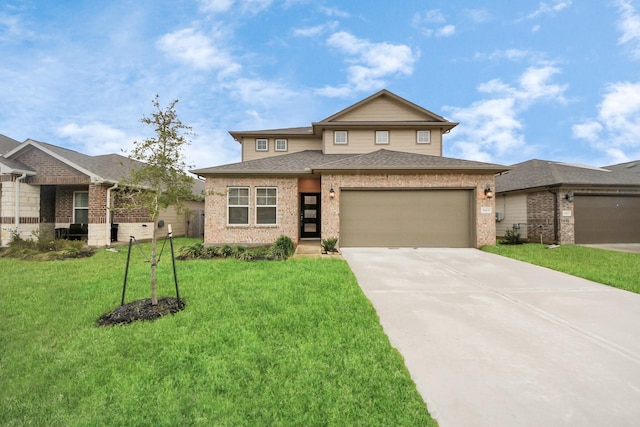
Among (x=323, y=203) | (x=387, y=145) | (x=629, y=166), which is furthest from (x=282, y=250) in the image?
(x=629, y=166)

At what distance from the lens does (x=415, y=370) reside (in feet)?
8.81

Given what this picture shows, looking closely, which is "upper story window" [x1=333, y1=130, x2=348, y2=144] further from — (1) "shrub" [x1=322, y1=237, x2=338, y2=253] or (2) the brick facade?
(1) "shrub" [x1=322, y1=237, x2=338, y2=253]

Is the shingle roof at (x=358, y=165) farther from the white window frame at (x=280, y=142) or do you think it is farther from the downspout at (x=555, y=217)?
the downspout at (x=555, y=217)

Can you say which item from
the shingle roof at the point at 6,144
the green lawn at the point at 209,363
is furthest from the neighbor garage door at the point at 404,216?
the shingle roof at the point at 6,144

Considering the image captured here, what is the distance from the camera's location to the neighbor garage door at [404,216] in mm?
10266

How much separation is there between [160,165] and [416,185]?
869cm

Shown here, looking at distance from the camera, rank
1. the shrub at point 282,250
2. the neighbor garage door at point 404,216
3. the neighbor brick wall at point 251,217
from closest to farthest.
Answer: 1. the shrub at point 282,250
2. the neighbor garage door at point 404,216
3. the neighbor brick wall at point 251,217

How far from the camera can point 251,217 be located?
1072 centimetres

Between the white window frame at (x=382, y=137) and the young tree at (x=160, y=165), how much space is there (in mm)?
10552

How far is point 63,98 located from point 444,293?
74.3 feet

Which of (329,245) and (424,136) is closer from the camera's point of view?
(329,245)

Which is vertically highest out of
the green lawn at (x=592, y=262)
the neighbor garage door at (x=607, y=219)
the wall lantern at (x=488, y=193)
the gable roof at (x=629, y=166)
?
the gable roof at (x=629, y=166)

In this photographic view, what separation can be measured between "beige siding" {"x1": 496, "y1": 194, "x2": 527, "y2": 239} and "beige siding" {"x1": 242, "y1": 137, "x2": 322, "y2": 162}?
35.7 ft

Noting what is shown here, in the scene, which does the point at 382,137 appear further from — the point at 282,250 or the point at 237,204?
the point at 282,250
